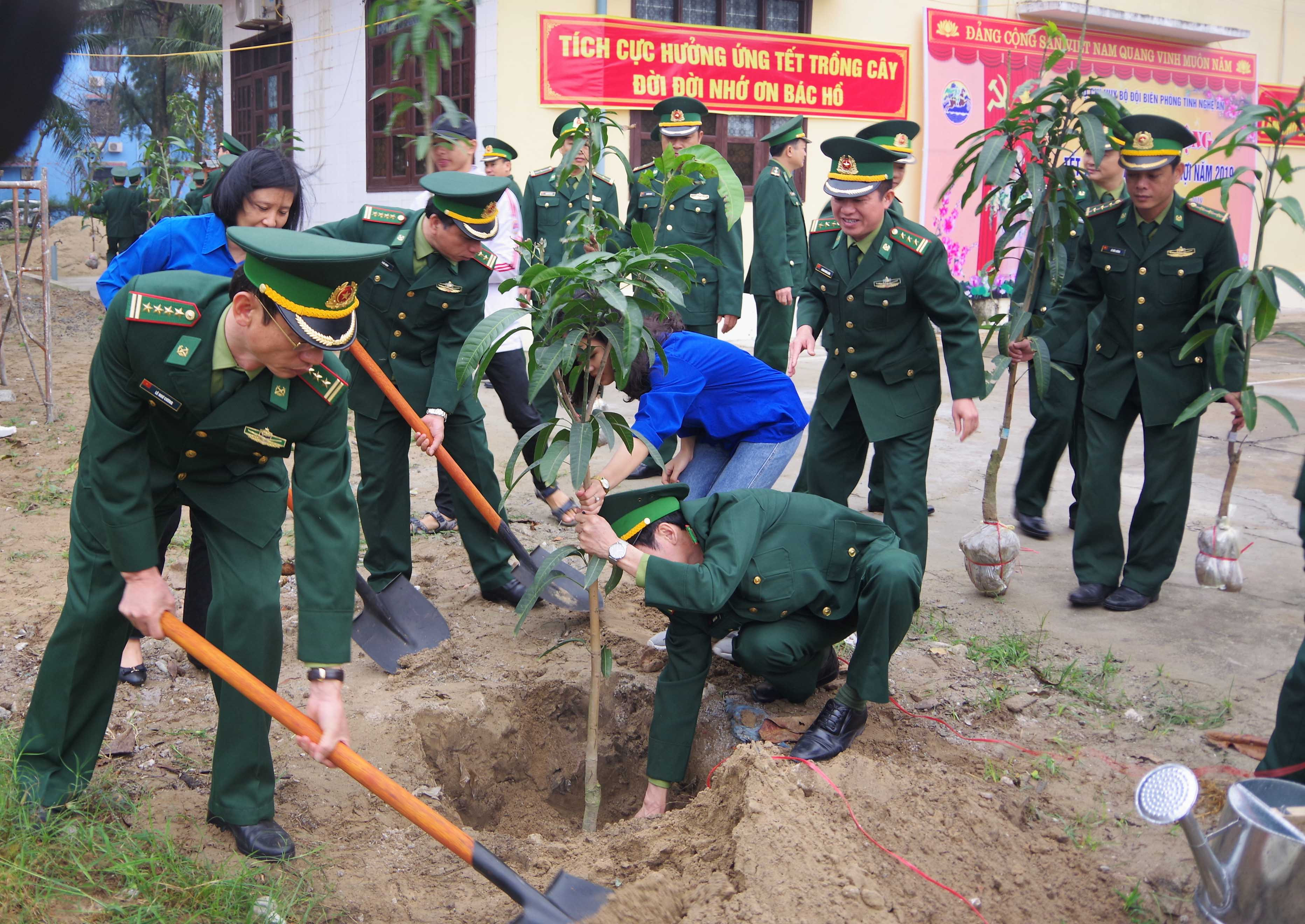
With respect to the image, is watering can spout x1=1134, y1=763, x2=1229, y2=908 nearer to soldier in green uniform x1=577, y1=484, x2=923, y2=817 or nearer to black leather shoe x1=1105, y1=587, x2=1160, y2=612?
soldier in green uniform x1=577, y1=484, x2=923, y2=817

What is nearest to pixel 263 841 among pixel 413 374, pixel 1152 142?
pixel 413 374

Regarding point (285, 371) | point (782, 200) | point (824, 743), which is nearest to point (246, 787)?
point (285, 371)

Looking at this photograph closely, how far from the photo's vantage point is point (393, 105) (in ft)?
31.6

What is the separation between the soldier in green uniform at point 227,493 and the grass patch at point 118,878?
8cm

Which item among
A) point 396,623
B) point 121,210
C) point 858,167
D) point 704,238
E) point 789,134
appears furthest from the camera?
point 121,210

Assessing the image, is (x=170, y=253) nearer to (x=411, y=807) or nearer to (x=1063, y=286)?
(x=411, y=807)

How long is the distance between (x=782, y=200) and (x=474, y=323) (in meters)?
2.92

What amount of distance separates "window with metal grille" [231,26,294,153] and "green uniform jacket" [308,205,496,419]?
9818 mm

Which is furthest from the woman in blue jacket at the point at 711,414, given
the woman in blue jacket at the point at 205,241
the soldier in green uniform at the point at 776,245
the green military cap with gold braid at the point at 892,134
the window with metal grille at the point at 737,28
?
the window with metal grille at the point at 737,28

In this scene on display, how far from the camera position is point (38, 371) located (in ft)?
30.1

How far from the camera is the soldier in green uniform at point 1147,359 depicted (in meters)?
4.25

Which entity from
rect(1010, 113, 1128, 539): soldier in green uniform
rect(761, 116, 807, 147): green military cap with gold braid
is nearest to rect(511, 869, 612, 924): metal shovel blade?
rect(1010, 113, 1128, 539): soldier in green uniform

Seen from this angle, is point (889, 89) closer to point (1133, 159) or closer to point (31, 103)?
point (1133, 159)

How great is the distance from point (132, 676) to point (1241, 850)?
3.24 m
